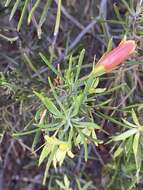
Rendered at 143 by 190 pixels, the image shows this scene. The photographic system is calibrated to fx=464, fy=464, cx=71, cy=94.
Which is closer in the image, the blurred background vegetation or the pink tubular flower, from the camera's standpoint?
the pink tubular flower

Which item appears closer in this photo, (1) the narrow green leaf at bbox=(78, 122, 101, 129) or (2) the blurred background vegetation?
(1) the narrow green leaf at bbox=(78, 122, 101, 129)

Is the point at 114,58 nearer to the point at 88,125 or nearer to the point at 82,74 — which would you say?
the point at 88,125

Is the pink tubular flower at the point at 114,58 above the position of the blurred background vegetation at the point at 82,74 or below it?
above

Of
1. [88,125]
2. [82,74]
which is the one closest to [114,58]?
[88,125]

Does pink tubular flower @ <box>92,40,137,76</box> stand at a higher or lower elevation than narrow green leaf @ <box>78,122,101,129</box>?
higher

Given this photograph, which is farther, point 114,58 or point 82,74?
point 82,74

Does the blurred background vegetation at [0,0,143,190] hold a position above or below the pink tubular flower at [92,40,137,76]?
below

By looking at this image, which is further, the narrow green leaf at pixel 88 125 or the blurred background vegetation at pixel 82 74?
the blurred background vegetation at pixel 82 74

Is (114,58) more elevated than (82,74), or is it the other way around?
(114,58)
